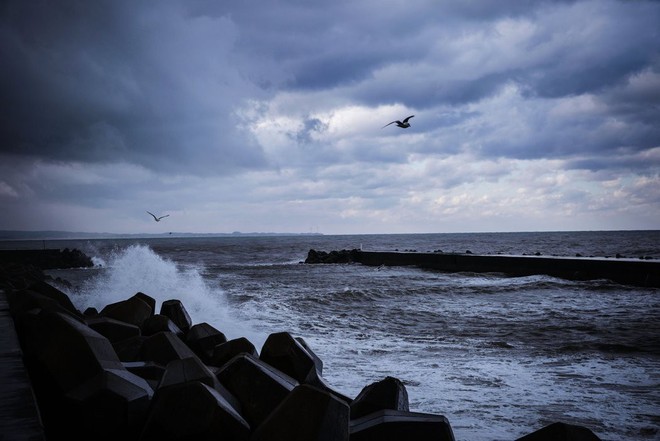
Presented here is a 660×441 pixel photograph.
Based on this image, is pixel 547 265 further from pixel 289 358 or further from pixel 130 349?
pixel 130 349

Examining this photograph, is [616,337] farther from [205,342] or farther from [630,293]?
[630,293]

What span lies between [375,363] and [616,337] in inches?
163

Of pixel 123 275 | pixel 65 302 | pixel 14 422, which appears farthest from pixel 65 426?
pixel 123 275

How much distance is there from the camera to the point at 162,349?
3801mm

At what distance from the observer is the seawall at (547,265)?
1532 cm

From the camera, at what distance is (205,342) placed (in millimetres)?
4789

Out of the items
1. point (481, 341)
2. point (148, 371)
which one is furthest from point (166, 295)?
point (148, 371)

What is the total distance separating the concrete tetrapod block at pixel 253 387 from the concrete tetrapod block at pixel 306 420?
55 cm

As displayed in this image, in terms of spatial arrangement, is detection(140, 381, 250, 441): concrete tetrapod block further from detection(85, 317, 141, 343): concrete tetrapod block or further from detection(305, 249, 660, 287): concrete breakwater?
detection(305, 249, 660, 287): concrete breakwater

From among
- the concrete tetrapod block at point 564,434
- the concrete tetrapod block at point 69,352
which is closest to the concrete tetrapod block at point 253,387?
the concrete tetrapod block at point 69,352

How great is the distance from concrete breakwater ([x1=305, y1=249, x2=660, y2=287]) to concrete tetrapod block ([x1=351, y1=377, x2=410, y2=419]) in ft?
48.9

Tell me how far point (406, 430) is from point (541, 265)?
18.7 metres

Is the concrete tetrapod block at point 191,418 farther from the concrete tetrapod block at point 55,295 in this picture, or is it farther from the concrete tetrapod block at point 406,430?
the concrete tetrapod block at point 55,295

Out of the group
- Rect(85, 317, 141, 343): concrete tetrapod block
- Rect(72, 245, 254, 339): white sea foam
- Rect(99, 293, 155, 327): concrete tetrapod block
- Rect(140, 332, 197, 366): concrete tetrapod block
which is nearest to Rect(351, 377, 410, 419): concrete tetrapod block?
Rect(140, 332, 197, 366): concrete tetrapod block
